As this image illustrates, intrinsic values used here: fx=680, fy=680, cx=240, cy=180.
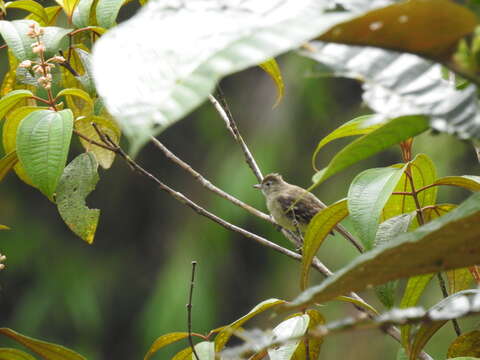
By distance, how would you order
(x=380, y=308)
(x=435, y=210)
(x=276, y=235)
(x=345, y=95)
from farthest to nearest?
1. (x=345, y=95)
2. (x=276, y=235)
3. (x=380, y=308)
4. (x=435, y=210)

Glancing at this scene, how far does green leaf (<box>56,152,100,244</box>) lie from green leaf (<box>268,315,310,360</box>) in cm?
59

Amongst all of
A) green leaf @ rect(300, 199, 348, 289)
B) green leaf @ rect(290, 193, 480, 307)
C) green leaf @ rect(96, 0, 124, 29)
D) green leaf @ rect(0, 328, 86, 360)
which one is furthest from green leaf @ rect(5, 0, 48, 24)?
green leaf @ rect(290, 193, 480, 307)

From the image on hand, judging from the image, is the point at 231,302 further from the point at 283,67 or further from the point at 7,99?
the point at 7,99

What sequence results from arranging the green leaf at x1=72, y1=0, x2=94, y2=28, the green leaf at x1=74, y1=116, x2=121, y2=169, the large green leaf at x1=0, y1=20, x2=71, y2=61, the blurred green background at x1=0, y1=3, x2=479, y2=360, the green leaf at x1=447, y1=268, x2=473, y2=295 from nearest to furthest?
the green leaf at x1=447, y1=268, x2=473, y2=295 < the large green leaf at x1=0, y1=20, x2=71, y2=61 < the green leaf at x1=72, y1=0, x2=94, y2=28 < the green leaf at x1=74, y1=116, x2=121, y2=169 < the blurred green background at x1=0, y1=3, x2=479, y2=360

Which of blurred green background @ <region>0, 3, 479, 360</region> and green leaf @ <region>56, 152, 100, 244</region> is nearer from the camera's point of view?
green leaf @ <region>56, 152, 100, 244</region>

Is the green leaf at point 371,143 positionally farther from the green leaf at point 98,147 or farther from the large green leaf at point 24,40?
the green leaf at point 98,147

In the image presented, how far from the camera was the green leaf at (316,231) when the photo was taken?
1.28 metres

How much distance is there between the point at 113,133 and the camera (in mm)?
2008

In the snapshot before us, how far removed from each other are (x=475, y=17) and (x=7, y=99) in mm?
1235

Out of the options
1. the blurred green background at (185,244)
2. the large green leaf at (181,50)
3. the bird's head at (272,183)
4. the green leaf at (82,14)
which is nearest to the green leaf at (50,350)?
the green leaf at (82,14)

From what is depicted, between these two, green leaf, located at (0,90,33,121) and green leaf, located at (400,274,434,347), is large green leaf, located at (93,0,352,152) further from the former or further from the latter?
green leaf, located at (0,90,33,121)

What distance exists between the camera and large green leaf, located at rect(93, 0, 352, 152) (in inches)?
22.5

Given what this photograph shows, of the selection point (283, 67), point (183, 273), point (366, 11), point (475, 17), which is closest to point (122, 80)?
point (366, 11)

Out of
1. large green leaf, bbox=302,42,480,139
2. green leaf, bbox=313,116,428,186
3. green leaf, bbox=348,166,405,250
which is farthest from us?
green leaf, bbox=348,166,405,250
